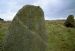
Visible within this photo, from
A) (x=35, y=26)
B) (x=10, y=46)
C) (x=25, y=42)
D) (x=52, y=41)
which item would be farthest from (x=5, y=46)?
(x=52, y=41)

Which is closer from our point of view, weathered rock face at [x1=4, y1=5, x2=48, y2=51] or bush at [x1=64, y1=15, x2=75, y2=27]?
weathered rock face at [x1=4, y1=5, x2=48, y2=51]

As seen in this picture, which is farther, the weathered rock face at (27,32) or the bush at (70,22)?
the bush at (70,22)

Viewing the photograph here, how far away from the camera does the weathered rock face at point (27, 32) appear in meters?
12.7

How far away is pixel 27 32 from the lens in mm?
12812

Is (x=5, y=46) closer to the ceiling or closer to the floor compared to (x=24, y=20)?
closer to the floor

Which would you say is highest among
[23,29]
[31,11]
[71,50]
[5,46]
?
[31,11]

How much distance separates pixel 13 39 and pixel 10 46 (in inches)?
17.3

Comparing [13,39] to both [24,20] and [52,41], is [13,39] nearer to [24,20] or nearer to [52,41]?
[24,20]

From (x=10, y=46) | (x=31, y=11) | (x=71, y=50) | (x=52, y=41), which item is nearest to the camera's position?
(x=10, y=46)

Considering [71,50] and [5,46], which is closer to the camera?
[5,46]

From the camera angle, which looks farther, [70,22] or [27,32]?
[70,22]

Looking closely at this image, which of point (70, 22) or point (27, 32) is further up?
point (27, 32)

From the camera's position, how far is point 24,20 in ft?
42.9

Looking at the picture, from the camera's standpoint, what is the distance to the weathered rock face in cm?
1266
